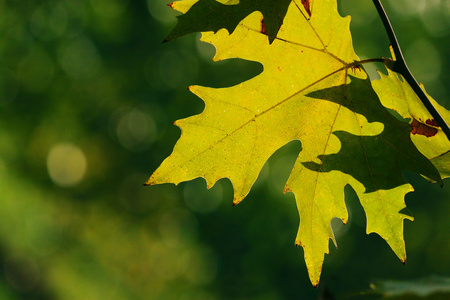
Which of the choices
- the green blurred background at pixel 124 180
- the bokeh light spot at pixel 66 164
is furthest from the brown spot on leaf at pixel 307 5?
the bokeh light spot at pixel 66 164

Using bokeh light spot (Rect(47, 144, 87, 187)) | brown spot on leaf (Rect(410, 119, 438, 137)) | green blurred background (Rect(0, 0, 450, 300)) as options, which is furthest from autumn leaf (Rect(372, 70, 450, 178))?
bokeh light spot (Rect(47, 144, 87, 187))

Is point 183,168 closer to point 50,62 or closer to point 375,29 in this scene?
point 50,62

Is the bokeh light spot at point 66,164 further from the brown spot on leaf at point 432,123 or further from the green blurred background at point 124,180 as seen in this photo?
the brown spot on leaf at point 432,123

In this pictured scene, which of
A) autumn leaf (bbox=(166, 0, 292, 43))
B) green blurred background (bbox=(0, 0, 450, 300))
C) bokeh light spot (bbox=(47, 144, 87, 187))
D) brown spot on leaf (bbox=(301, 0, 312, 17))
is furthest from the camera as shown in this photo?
bokeh light spot (bbox=(47, 144, 87, 187))

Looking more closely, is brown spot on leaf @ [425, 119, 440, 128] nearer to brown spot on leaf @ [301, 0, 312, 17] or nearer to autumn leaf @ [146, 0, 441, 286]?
autumn leaf @ [146, 0, 441, 286]

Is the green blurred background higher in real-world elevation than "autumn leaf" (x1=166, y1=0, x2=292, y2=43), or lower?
lower
